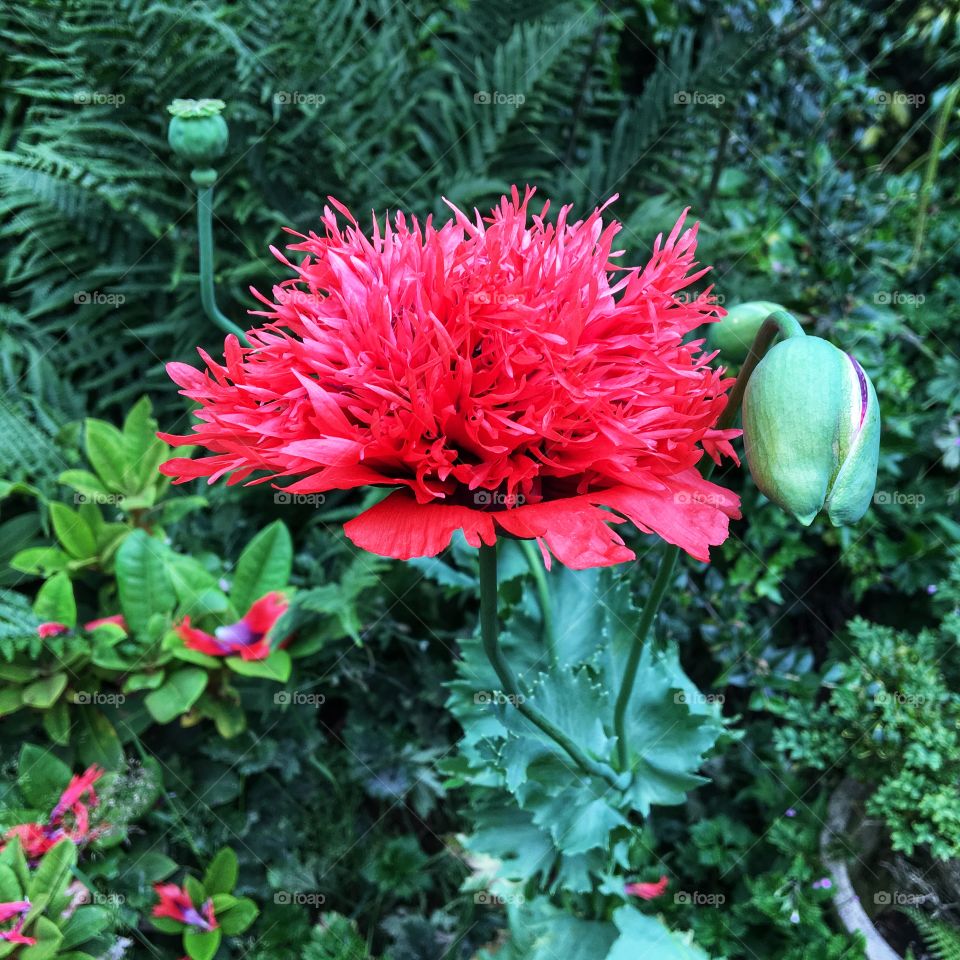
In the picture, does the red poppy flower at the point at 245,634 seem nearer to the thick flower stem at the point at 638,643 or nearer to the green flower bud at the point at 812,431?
the thick flower stem at the point at 638,643

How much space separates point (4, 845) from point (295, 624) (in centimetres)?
62

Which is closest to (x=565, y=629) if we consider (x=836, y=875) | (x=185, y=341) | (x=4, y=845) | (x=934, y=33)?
(x=836, y=875)

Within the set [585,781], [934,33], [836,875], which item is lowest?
[836,875]

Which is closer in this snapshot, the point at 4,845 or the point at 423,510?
the point at 423,510

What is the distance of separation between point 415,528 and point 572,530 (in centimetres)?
13

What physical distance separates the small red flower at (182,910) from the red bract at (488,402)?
114cm

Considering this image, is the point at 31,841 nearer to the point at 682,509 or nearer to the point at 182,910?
the point at 182,910

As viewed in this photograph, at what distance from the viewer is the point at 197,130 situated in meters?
1.19

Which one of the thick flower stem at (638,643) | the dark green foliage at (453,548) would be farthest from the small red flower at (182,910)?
the thick flower stem at (638,643)

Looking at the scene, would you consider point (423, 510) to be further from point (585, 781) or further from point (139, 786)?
point (139, 786)

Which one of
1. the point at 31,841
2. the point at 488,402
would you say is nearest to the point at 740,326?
the point at 488,402

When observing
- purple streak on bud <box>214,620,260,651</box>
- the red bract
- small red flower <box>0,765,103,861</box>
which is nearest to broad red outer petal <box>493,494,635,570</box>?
the red bract

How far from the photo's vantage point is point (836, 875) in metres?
1.60

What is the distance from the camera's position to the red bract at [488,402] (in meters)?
0.69
